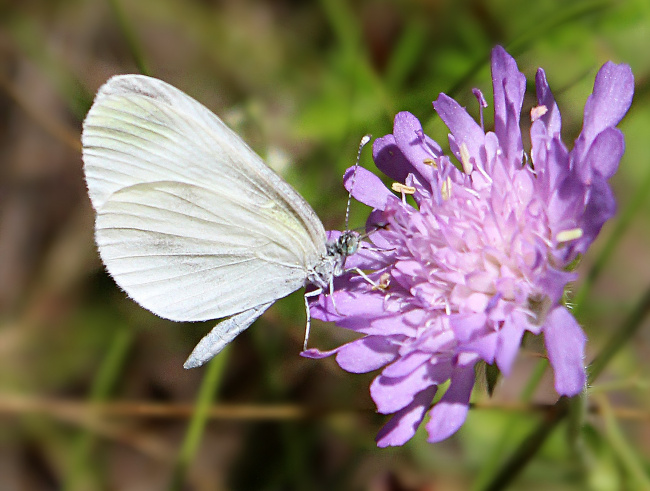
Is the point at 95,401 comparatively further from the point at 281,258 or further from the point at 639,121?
the point at 639,121

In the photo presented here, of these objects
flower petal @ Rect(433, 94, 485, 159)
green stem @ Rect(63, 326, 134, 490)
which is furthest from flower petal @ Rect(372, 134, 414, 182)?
green stem @ Rect(63, 326, 134, 490)

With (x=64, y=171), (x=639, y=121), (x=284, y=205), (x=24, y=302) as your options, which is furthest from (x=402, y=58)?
(x=24, y=302)

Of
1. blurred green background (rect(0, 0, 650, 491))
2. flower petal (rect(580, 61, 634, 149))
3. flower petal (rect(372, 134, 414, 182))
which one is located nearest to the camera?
flower petal (rect(580, 61, 634, 149))

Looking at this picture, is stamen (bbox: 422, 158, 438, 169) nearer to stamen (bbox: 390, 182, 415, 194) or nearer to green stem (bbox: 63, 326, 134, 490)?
stamen (bbox: 390, 182, 415, 194)

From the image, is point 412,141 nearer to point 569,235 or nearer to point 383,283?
point 383,283

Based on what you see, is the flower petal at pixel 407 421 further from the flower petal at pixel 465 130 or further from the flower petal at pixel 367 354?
the flower petal at pixel 465 130

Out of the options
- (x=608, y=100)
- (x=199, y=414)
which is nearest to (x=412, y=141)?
(x=608, y=100)
